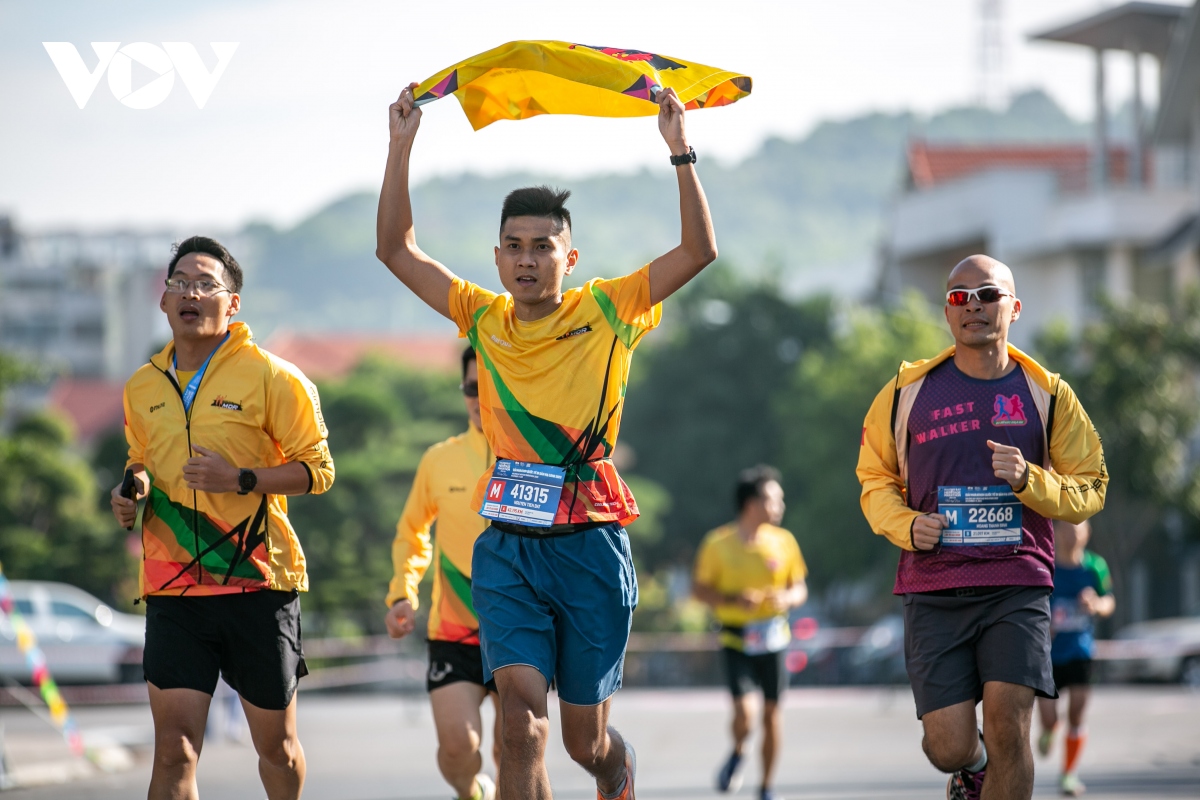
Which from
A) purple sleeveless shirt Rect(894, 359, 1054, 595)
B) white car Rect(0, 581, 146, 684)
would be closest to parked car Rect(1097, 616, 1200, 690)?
white car Rect(0, 581, 146, 684)

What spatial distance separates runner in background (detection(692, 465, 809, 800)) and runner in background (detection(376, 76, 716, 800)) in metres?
5.53

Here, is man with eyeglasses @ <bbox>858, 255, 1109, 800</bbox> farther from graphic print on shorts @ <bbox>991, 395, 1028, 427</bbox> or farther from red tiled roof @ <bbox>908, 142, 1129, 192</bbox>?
red tiled roof @ <bbox>908, 142, 1129, 192</bbox>

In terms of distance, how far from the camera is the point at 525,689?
5.77 metres

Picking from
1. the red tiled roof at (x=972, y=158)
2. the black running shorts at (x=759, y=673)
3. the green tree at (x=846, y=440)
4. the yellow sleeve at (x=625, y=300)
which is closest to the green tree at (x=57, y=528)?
the green tree at (x=846, y=440)

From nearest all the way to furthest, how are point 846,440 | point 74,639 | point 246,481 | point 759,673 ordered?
1. point 246,481
2. point 759,673
3. point 74,639
4. point 846,440

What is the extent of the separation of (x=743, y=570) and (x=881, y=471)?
219 inches

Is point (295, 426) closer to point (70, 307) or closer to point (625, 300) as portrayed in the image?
point (625, 300)

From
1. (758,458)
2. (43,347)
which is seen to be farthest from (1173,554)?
(43,347)

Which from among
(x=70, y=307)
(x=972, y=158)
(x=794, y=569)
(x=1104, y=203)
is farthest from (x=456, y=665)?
(x=70, y=307)

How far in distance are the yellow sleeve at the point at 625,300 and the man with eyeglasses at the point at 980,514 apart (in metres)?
1.04

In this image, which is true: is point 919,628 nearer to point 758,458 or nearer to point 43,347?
point 758,458

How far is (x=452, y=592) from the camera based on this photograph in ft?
25.9

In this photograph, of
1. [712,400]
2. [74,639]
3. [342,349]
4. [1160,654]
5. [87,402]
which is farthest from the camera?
[342,349]

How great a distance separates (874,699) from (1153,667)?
4559 millimetres
